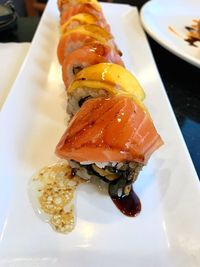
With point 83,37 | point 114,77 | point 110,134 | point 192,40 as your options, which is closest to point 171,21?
point 192,40

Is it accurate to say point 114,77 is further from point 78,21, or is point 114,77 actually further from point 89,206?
point 78,21

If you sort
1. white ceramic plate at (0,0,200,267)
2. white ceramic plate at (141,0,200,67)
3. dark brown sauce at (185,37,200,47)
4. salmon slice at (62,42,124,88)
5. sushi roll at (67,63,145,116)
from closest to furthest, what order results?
white ceramic plate at (0,0,200,267), sushi roll at (67,63,145,116), salmon slice at (62,42,124,88), white ceramic plate at (141,0,200,67), dark brown sauce at (185,37,200,47)

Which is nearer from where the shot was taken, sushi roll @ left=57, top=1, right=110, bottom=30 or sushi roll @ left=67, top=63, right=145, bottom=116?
sushi roll @ left=67, top=63, right=145, bottom=116

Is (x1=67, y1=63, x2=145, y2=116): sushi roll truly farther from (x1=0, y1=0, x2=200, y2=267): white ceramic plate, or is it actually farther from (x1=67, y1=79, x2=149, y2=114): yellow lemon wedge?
(x1=0, y1=0, x2=200, y2=267): white ceramic plate

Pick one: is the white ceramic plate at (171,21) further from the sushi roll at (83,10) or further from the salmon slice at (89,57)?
the salmon slice at (89,57)

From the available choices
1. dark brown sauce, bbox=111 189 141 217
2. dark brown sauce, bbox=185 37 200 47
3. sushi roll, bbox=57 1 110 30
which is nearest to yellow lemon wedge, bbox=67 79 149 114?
dark brown sauce, bbox=111 189 141 217

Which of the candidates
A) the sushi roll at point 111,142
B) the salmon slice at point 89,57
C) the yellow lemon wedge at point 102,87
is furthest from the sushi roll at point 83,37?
the sushi roll at point 111,142
